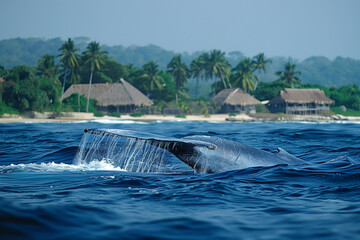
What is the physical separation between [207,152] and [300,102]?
5805cm

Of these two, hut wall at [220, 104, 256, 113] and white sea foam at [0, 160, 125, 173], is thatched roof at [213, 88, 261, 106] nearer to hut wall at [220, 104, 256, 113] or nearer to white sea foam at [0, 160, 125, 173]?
hut wall at [220, 104, 256, 113]

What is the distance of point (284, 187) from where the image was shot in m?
5.59

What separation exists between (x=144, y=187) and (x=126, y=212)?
4.35ft

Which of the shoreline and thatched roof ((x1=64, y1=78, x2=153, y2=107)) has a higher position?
thatched roof ((x1=64, y1=78, x2=153, y2=107))

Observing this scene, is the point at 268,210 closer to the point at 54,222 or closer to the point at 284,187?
A: the point at 284,187

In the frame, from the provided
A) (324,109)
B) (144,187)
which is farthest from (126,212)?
(324,109)

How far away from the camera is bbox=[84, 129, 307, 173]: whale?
212 inches

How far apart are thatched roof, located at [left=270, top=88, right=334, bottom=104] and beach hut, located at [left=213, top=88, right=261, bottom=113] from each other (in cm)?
378

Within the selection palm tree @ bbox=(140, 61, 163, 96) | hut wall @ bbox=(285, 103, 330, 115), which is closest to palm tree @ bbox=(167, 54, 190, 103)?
palm tree @ bbox=(140, 61, 163, 96)

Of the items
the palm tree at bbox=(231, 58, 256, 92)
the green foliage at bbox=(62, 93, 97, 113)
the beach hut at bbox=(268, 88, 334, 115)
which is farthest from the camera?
the palm tree at bbox=(231, 58, 256, 92)

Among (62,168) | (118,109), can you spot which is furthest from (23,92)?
(62,168)

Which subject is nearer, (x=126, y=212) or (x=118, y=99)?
(x=126, y=212)

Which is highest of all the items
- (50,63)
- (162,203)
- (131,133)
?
(50,63)

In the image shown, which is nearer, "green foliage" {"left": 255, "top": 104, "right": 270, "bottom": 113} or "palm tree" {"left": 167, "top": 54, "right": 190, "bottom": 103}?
"green foliage" {"left": 255, "top": 104, "right": 270, "bottom": 113}
